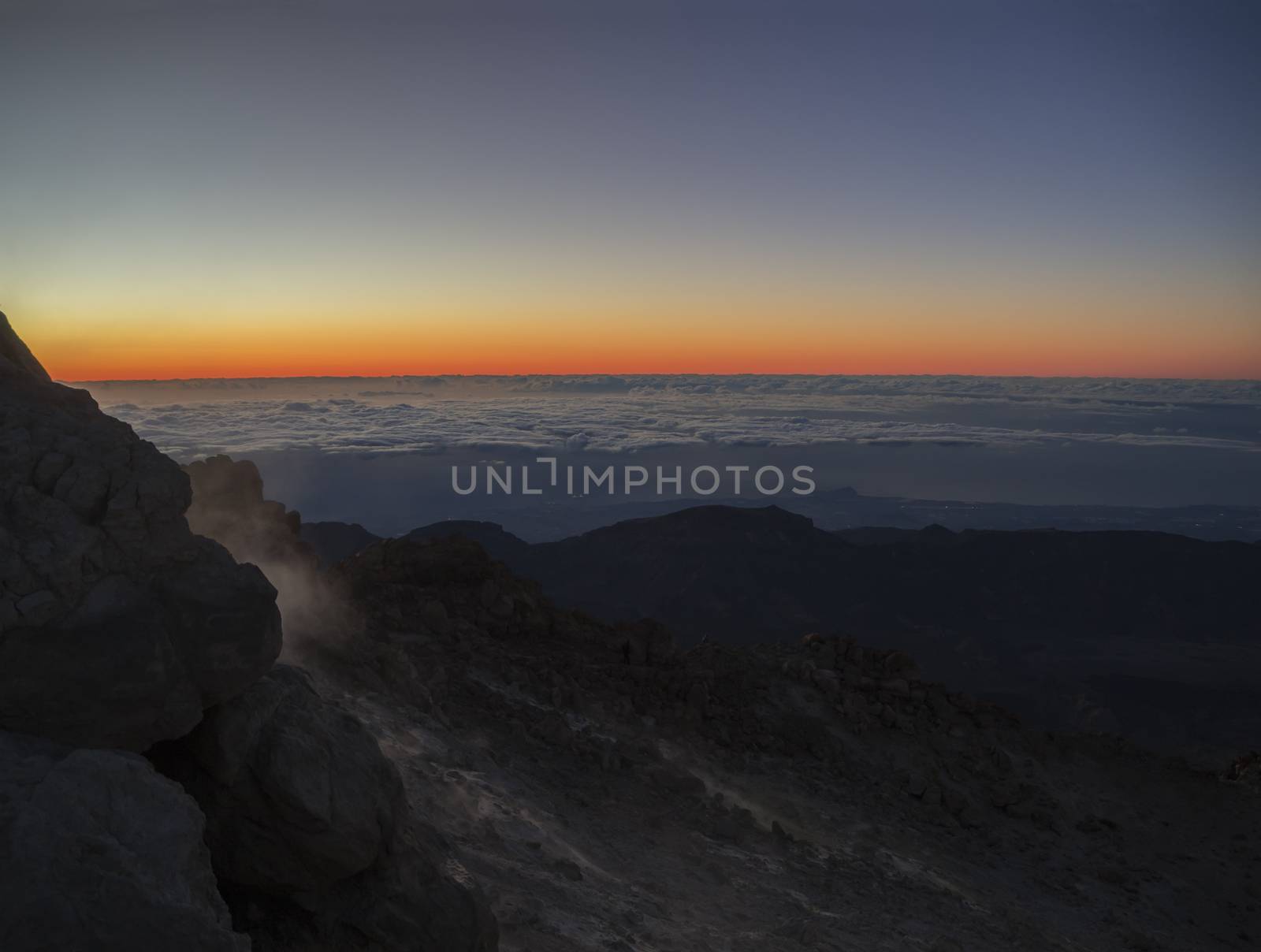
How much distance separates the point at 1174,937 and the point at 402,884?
1510 cm

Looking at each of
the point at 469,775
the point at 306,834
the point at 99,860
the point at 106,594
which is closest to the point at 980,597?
the point at 469,775

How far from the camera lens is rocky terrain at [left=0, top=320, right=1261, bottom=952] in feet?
19.0

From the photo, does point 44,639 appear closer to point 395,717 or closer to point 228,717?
point 228,717

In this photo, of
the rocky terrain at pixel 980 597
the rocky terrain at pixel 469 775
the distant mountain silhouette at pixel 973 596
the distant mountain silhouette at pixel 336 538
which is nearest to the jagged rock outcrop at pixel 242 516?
the rocky terrain at pixel 469 775

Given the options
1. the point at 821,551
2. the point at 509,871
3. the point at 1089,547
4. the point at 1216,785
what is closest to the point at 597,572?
the point at 821,551

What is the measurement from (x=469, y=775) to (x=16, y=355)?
8.03 meters

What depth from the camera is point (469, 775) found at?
13.3 m

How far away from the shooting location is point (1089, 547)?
4156 inches

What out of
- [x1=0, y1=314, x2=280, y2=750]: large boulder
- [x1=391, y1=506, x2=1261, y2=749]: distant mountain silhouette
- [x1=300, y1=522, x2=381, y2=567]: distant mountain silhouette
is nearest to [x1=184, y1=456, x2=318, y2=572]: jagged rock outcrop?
[x1=0, y1=314, x2=280, y2=750]: large boulder

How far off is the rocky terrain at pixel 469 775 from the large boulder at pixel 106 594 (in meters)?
0.02

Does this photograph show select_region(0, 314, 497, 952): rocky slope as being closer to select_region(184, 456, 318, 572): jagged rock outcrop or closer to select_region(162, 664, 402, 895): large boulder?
select_region(162, 664, 402, 895): large boulder

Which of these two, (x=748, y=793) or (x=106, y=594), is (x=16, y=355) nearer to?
(x=106, y=594)

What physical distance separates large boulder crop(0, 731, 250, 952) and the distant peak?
3251 mm

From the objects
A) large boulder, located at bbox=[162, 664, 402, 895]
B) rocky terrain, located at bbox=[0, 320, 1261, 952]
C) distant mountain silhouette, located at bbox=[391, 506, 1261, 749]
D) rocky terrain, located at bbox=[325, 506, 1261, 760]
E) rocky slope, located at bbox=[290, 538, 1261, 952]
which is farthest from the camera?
distant mountain silhouette, located at bbox=[391, 506, 1261, 749]
